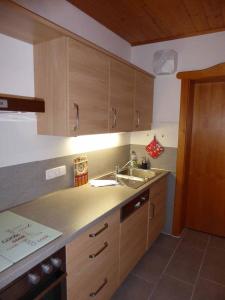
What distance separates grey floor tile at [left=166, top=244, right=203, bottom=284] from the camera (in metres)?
2.07

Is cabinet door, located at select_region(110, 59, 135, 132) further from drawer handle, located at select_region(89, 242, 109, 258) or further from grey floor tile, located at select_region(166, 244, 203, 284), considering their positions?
Answer: grey floor tile, located at select_region(166, 244, 203, 284)

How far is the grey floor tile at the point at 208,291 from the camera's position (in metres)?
1.83

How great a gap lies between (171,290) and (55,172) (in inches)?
56.5

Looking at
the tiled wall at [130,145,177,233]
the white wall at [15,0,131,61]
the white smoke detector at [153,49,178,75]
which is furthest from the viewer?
the tiled wall at [130,145,177,233]

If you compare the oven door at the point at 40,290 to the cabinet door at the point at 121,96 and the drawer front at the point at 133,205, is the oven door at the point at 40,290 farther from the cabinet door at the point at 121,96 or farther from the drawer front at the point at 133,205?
the cabinet door at the point at 121,96

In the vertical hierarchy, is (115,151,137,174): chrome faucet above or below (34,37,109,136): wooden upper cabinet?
below

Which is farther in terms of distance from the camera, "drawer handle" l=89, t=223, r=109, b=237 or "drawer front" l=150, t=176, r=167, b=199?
"drawer front" l=150, t=176, r=167, b=199

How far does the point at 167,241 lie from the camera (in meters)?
2.63

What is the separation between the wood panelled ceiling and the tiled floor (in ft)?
7.89

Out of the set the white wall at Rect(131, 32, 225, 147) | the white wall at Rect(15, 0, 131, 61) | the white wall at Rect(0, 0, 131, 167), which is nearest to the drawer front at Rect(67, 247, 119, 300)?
the white wall at Rect(0, 0, 131, 167)

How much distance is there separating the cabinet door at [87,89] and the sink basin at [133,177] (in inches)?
25.1

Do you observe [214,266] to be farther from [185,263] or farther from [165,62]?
[165,62]

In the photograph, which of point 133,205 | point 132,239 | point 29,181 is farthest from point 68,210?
point 132,239

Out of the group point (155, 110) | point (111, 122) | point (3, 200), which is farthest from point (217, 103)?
point (3, 200)
